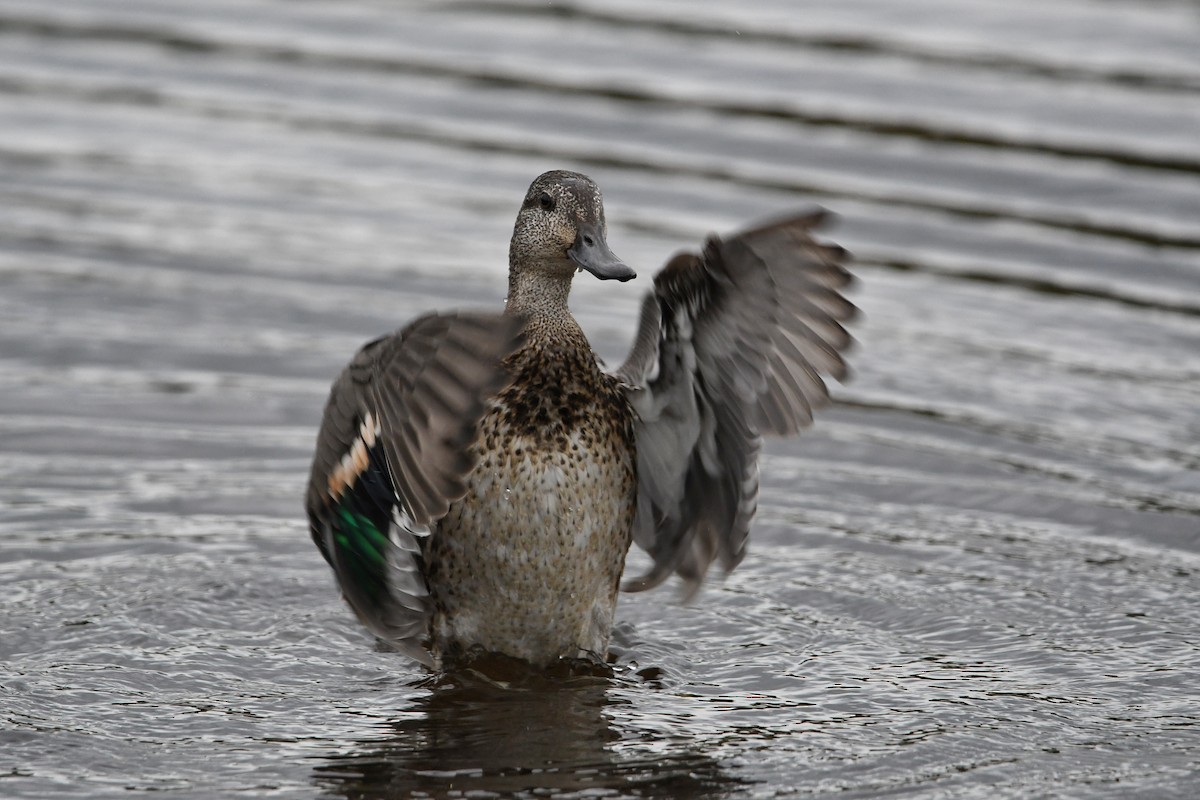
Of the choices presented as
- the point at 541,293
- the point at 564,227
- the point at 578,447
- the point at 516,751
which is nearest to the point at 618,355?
the point at 541,293

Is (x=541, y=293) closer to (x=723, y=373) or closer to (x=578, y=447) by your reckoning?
(x=578, y=447)

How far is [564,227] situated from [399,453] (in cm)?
141

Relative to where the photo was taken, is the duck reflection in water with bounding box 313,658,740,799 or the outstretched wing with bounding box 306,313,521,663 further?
the duck reflection in water with bounding box 313,658,740,799

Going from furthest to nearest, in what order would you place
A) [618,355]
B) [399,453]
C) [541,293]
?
[618,355] → [541,293] → [399,453]

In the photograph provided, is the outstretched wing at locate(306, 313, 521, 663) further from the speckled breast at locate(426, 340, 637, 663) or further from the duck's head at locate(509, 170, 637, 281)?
the duck's head at locate(509, 170, 637, 281)

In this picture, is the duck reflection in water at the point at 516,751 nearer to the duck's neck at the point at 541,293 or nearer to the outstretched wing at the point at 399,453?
the outstretched wing at the point at 399,453

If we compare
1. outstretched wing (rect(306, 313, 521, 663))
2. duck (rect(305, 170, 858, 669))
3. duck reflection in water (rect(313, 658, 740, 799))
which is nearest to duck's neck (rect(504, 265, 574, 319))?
duck (rect(305, 170, 858, 669))

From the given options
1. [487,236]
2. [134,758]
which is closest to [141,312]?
[487,236]

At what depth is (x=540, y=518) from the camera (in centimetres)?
636

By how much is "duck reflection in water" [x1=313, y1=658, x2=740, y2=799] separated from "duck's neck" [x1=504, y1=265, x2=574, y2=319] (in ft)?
3.87

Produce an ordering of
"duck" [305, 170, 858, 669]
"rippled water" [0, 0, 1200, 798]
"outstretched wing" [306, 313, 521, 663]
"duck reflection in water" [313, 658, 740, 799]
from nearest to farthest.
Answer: "outstretched wing" [306, 313, 521, 663]
"duck reflection in water" [313, 658, 740, 799]
"duck" [305, 170, 858, 669]
"rippled water" [0, 0, 1200, 798]

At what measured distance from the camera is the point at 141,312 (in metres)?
9.83

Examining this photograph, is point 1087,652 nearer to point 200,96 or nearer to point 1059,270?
point 1059,270

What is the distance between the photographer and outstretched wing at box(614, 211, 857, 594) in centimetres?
581
